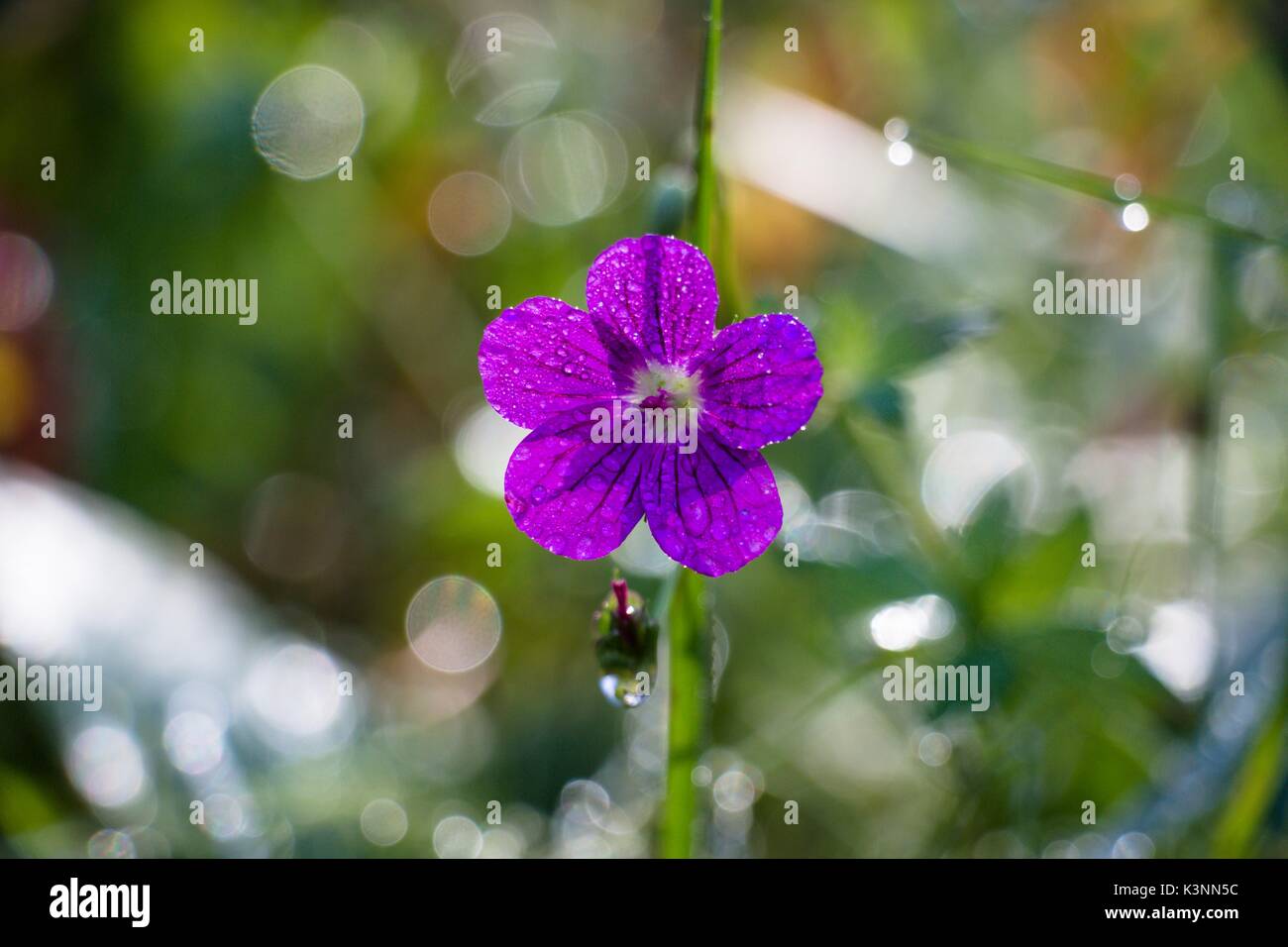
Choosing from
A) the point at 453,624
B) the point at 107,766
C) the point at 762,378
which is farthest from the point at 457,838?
the point at 762,378

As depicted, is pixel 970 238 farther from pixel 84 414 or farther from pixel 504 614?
pixel 84 414

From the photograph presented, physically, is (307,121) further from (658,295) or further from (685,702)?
(685,702)

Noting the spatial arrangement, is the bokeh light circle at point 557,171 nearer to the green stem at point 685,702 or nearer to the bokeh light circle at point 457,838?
the bokeh light circle at point 457,838

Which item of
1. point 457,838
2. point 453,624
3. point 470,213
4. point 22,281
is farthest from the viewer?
point 470,213

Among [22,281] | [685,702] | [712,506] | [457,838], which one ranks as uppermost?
[22,281]

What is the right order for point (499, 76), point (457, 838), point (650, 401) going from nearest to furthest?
point (650, 401), point (457, 838), point (499, 76)

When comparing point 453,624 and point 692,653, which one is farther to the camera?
point 453,624

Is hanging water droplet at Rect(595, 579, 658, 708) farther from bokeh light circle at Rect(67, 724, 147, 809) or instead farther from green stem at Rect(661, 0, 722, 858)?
bokeh light circle at Rect(67, 724, 147, 809)

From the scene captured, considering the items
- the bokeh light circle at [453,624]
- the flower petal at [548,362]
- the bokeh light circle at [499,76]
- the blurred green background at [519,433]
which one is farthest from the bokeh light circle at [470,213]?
the flower petal at [548,362]
